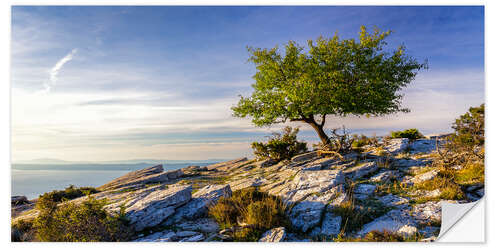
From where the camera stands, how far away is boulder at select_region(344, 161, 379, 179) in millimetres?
11469

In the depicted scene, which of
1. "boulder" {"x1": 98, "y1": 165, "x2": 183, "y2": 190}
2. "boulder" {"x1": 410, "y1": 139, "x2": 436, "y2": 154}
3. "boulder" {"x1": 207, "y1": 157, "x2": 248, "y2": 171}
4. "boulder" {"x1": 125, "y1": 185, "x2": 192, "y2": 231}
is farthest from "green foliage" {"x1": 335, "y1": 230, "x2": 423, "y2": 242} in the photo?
"boulder" {"x1": 207, "y1": 157, "x2": 248, "y2": 171}

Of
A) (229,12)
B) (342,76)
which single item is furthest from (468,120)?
(229,12)

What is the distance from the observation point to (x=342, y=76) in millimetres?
15227

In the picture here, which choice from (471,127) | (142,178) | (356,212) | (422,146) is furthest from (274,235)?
(422,146)

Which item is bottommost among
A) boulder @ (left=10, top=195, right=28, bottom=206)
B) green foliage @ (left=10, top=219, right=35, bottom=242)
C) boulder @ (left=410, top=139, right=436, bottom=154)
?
boulder @ (left=10, top=195, right=28, bottom=206)

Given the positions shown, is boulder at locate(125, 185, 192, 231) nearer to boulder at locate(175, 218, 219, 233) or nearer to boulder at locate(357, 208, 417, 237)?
boulder at locate(175, 218, 219, 233)

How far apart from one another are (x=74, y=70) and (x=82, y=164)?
312 centimetres

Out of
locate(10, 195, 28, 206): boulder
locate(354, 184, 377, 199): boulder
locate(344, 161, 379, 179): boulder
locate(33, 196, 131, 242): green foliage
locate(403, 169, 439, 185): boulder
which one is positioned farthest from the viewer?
locate(10, 195, 28, 206): boulder

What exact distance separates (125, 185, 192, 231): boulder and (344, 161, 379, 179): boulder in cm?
659

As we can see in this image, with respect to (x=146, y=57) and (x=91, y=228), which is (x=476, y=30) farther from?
(x=91, y=228)

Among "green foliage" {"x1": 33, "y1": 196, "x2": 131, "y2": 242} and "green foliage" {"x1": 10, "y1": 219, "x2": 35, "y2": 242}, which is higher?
"green foliage" {"x1": 33, "y1": 196, "x2": 131, "y2": 242}

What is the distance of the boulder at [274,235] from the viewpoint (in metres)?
6.71

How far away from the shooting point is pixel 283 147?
18516 mm

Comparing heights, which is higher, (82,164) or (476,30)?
(476,30)
